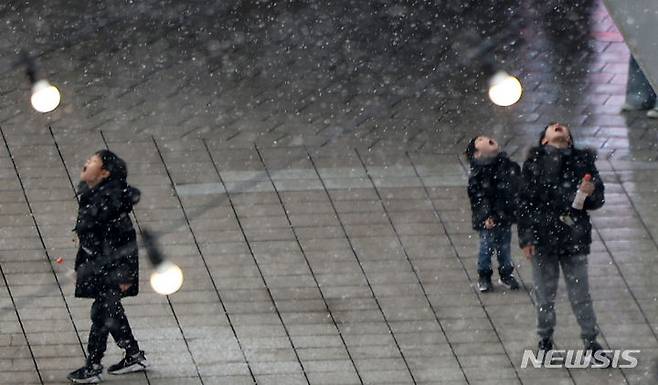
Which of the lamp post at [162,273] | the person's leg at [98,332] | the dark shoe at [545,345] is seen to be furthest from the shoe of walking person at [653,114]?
the person's leg at [98,332]

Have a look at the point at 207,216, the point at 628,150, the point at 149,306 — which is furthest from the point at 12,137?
the point at 628,150

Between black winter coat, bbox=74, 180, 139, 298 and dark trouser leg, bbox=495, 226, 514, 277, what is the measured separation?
266cm

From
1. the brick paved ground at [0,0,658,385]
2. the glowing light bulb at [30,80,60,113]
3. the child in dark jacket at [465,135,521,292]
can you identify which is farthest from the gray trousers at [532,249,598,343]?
the glowing light bulb at [30,80,60,113]

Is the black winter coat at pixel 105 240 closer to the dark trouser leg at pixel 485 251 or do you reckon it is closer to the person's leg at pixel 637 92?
the dark trouser leg at pixel 485 251

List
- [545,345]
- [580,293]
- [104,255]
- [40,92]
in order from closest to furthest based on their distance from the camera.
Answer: [104,255] < [580,293] < [545,345] < [40,92]

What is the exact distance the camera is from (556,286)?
1020 cm

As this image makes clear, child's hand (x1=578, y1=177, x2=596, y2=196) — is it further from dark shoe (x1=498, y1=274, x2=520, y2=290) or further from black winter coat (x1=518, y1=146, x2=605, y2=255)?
dark shoe (x1=498, y1=274, x2=520, y2=290)

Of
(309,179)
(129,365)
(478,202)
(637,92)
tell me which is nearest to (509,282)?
(478,202)

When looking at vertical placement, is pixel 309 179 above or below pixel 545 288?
above

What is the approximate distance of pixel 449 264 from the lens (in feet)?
37.5

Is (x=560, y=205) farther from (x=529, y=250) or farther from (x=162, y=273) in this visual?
(x=162, y=273)

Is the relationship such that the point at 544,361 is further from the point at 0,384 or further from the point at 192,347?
the point at 0,384

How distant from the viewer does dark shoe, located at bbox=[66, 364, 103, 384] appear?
9867 millimetres

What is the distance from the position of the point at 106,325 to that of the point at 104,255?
1.51 ft
